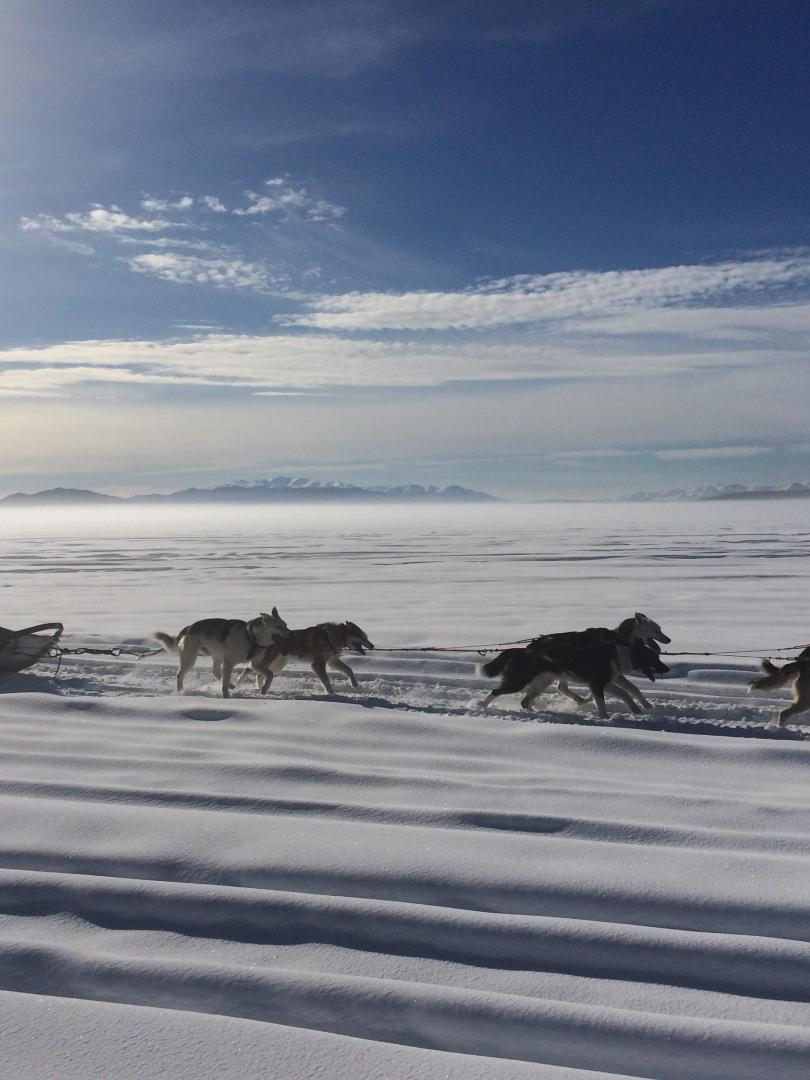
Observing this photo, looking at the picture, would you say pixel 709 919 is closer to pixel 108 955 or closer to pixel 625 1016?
pixel 625 1016

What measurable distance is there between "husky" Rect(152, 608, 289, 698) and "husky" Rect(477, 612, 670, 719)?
6.82 feet

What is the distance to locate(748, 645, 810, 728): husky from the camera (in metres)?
6.25

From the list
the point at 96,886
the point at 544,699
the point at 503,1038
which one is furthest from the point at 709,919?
the point at 544,699

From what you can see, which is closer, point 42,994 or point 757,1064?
point 757,1064

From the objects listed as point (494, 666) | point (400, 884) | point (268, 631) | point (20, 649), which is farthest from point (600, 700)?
point (20, 649)

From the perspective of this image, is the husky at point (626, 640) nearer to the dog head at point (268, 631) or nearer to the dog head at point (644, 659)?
the dog head at point (644, 659)

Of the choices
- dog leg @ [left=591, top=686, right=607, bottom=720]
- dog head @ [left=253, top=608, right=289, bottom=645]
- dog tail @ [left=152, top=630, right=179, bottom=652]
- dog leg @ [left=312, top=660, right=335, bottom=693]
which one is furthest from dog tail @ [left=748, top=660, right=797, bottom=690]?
dog tail @ [left=152, top=630, right=179, bottom=652]

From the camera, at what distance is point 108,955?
3.02 meters

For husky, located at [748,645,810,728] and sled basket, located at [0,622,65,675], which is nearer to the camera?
husky, located at [748,645,810,728]

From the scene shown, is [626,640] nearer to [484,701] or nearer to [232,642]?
[484,701]

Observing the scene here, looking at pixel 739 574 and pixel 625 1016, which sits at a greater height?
pixel 739 574

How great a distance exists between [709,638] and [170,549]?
99.6 feet

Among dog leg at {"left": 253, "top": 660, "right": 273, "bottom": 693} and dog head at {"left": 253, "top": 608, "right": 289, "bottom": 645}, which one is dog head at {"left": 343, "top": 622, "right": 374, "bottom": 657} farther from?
dog leg at {"left": 253, "top": 660, "right": 273, "bottom": 693}

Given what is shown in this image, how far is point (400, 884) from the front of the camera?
11.8 feet
